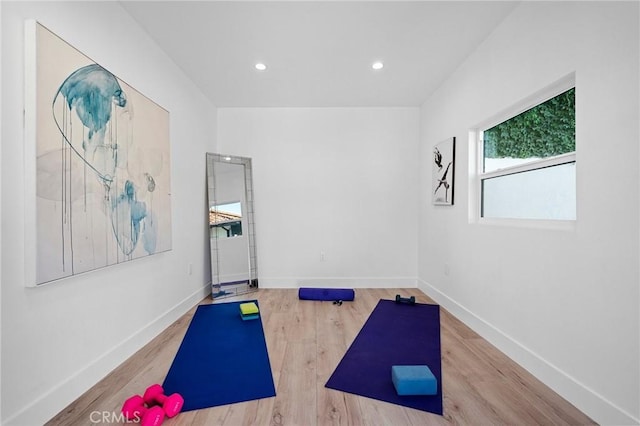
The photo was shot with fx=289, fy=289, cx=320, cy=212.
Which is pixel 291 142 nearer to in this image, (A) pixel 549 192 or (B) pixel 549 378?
(A) pixel 549 192

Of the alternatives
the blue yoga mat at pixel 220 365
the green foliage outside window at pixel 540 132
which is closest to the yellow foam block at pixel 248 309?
the blue yoga mat at pixel 220 365

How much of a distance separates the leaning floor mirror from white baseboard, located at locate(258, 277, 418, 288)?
28 cm

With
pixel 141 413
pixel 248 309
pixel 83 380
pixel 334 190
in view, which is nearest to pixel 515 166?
pixel 334 190

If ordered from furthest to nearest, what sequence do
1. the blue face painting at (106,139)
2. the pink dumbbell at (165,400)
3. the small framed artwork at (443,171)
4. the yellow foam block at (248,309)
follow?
the small framed artwork at (443,171), the yellow foam block at (248,309), the blue face painting at (106,139), the pink dumbbell at (165,400)

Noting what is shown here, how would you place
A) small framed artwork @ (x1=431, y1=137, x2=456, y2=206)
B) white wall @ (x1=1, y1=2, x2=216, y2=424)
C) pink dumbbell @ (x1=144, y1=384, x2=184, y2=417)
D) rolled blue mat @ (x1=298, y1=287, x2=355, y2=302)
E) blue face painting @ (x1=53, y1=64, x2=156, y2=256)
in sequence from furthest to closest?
rolled blue mat @ (x1=298, y1=287, x2=355, y2=302), small framed artwork @ (x1=431, y1=137, x2=456, y2=206), blue face painting @ (x1=53, y1=64, x2=156, y2=256), pink dumbbell @ (x1=144, y1=384, x2=184, y2=417), white wall @ (x1=1, y1=2, x2=216, y2=424)

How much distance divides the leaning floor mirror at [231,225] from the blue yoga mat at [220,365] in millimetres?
876

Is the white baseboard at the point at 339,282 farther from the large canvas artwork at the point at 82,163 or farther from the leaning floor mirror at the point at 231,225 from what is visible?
the large canvas artwork at the point at 82,163

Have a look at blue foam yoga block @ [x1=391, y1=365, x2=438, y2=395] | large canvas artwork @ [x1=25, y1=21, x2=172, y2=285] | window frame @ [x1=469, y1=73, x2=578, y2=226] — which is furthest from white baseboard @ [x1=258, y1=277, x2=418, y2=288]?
blue foam yoga block @ [x1=391, y1=365, x2=438, y2=395]

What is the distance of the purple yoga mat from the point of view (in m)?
1.72

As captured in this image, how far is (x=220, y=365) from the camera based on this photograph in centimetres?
202

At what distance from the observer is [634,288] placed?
1.36m

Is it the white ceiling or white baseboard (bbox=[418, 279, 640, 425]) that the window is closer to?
the white ceiling

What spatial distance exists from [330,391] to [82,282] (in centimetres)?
164

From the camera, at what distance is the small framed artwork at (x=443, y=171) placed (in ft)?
10.3
